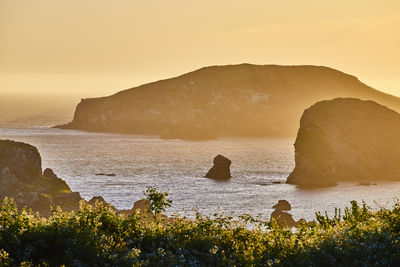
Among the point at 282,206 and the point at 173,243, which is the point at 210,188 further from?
the point at 173,243

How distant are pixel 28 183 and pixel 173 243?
75.9 m

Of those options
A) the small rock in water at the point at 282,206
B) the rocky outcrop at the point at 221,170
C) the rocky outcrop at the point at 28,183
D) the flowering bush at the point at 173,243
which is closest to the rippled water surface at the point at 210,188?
the small rock in water at the point at 282,206

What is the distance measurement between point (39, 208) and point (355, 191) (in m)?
82.3

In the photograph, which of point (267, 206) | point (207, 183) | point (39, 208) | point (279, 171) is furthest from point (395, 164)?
point (39, 208)

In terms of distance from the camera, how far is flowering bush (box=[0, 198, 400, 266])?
2153 cm

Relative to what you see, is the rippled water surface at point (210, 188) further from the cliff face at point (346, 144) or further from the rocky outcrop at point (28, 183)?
the rocky outcrop at point (28, 183)

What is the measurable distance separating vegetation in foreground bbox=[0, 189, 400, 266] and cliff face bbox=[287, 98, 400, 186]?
124763 millimetres

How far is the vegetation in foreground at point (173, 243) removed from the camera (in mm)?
21531

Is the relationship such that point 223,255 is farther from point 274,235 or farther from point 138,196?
point 138,196

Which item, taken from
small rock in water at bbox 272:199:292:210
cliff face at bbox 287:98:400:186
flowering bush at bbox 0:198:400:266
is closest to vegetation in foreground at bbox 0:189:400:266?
flowering bush at bbox 0:198:400:266

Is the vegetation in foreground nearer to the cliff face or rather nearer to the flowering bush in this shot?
the flowering bush

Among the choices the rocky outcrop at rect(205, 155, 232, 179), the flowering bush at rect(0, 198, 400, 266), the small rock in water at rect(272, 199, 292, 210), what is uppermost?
the flowering bush at rect(0, 198, 400, 266)

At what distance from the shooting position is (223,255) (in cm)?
2212

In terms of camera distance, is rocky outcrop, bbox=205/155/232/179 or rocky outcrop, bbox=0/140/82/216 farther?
rocky outcrop, bbox=205/155/232/179
